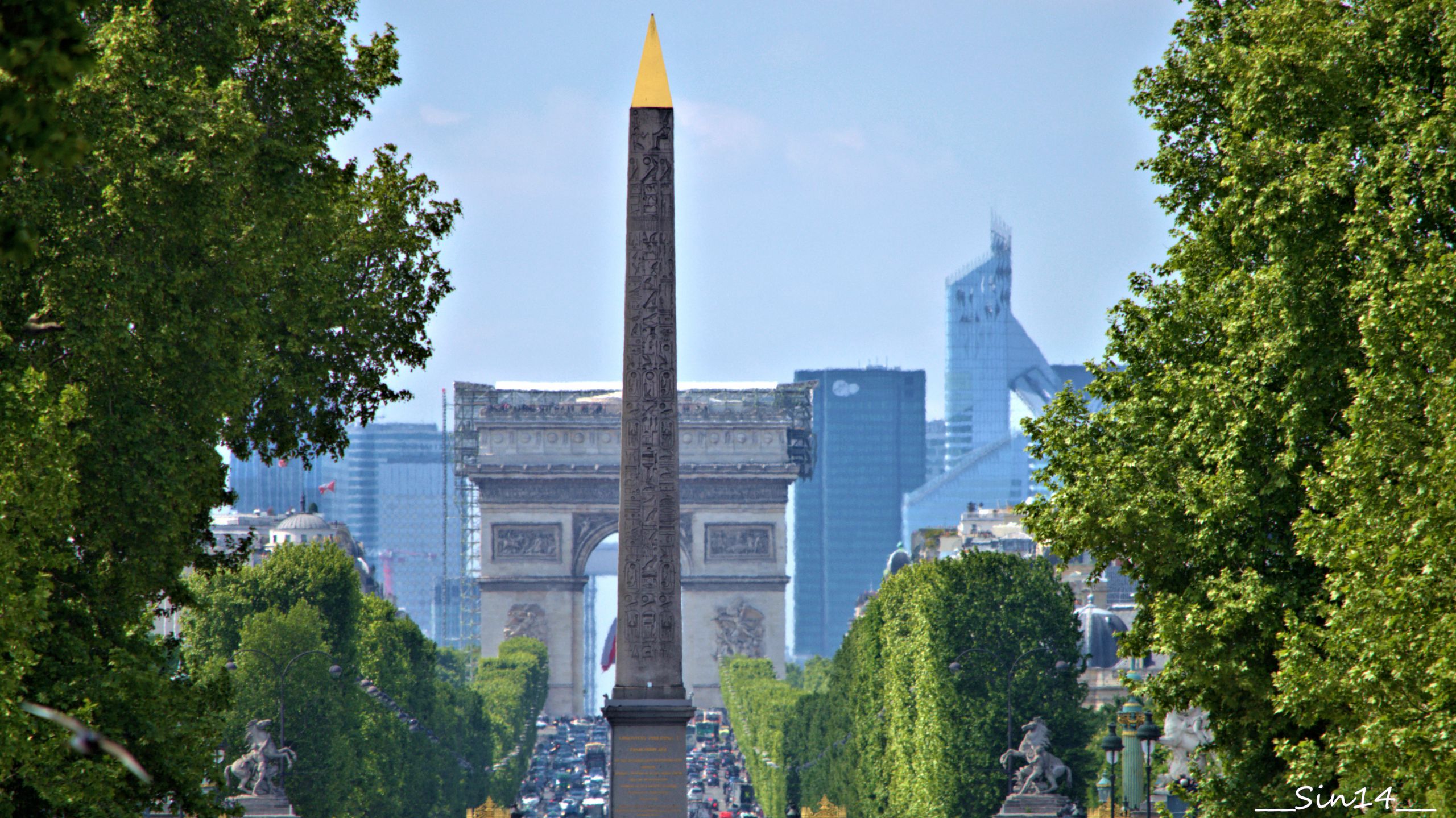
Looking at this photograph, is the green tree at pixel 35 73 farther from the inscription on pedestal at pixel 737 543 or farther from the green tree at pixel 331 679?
the inscription on pedestal at pixel 737 543

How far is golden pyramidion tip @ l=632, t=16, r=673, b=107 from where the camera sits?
34.5 m

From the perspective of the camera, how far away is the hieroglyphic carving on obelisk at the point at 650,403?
34.2 m

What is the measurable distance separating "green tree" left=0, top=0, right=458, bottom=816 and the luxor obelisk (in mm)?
9265

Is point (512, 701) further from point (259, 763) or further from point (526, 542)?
point (259, 763)

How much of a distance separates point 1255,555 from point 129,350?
12.9 m

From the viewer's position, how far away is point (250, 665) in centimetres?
4906

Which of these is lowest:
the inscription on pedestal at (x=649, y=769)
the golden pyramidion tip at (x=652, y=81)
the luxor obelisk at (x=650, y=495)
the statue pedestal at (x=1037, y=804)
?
the statue pedestal at (x=1037, y=804)

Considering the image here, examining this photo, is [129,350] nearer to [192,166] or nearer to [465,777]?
[192,166]

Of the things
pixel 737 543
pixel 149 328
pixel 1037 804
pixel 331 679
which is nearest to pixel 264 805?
pixel 331 679

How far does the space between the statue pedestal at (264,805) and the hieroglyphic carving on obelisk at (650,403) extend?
15647mm

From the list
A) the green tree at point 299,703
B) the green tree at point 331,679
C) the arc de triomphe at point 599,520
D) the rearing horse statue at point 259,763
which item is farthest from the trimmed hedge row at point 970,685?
the arc de triomphe at point 599,520

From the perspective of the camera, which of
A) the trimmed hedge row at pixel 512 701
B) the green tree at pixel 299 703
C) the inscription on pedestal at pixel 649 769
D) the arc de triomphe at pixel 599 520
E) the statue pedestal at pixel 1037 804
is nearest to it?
the inscription on pedestal at pixel 649 769

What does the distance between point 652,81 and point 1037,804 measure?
887 inches

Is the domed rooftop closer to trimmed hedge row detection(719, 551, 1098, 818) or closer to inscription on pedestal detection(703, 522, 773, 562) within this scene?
inscription on pedestal detection(703, 522, 773, 562)
